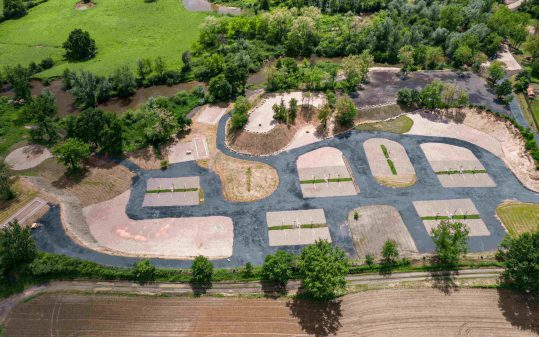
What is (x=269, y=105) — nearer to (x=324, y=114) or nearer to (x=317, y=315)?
(x=324, y=114)

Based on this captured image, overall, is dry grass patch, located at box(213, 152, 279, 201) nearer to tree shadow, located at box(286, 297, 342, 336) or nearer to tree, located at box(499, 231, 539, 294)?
tree shadow, located at box(286, 297, 342, 336)

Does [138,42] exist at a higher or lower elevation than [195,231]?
higher

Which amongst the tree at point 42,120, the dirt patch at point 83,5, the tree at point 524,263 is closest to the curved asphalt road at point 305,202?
the tree at point 524,263

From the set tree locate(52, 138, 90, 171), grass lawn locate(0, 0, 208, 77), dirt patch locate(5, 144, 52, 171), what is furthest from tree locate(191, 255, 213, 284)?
grass lawn locate(0, 0, 208, 77)

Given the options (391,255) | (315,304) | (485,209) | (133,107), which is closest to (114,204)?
(133,107)

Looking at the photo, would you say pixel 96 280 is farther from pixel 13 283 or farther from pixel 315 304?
pixel 315 304
